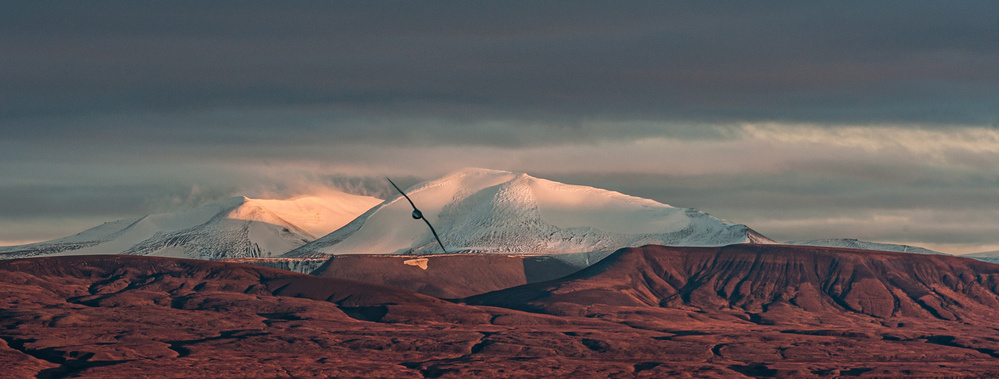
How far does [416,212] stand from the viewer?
151000mm

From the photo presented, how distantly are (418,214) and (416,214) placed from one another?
9.03ft

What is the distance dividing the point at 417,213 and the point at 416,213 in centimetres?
138

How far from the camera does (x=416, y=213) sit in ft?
490

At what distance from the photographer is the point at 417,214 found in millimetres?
149500

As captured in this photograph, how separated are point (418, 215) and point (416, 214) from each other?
3754 mm

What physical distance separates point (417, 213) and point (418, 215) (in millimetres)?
2141

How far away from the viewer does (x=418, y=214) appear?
5974 inches

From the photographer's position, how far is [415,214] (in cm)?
14888

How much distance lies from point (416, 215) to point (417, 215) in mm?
280

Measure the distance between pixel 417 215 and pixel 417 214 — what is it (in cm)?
263

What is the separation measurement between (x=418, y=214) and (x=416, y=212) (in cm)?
80

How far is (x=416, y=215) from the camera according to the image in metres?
152

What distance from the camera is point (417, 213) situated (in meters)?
151

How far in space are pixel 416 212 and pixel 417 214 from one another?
1.53 metres
